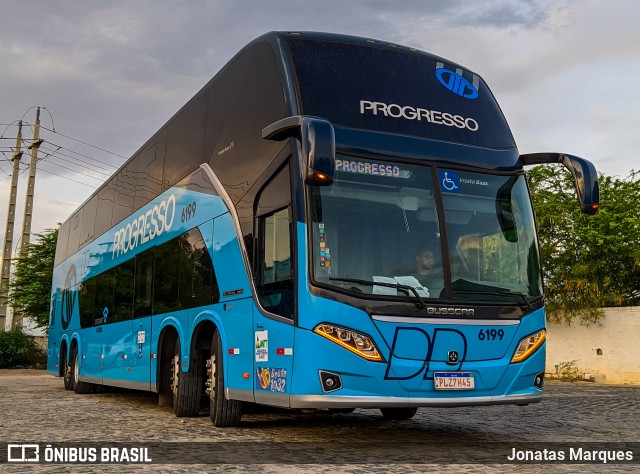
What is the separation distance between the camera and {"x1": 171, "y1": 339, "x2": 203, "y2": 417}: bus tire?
35.5 ft

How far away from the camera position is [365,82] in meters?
8.90

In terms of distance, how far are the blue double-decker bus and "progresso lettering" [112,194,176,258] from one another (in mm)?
1325

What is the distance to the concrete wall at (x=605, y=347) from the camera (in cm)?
2591

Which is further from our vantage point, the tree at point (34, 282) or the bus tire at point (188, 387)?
the tree at point (34, 282)

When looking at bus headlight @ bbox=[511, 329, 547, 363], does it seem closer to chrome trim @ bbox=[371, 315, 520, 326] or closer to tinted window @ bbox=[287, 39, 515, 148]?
chrome trim @ bbox=[371, 315, 520, 326]

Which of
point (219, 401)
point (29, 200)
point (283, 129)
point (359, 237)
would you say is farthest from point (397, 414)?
point (29, 200)

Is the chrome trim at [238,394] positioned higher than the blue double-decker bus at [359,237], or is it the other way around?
the blue double-decker bus at [359,237]

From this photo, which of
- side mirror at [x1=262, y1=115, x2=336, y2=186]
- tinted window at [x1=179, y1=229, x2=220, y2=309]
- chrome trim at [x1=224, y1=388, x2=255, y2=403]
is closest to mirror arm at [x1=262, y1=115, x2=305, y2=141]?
side mirror at [x1=262, y1=115, x2=336, y2=186]

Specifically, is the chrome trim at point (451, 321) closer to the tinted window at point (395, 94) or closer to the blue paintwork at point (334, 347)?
the blue paintwork at point (334, 347)

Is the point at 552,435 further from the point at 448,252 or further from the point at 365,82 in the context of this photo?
the point at 365,82

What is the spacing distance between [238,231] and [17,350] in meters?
30.8

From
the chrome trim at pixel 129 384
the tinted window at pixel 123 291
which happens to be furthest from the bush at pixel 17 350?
the tinted window at pixel 123 291

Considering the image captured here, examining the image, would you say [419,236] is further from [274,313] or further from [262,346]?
[262,346]

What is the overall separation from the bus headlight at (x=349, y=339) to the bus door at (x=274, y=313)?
42cm
